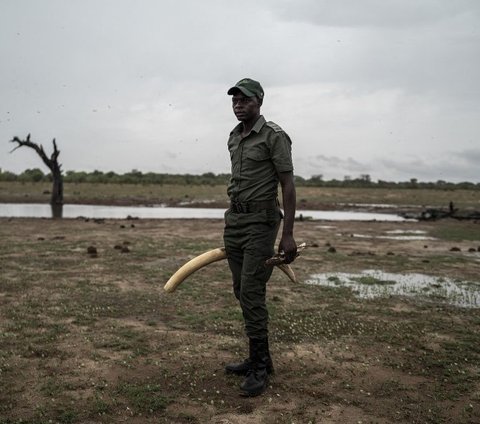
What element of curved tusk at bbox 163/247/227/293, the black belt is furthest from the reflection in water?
the black belt

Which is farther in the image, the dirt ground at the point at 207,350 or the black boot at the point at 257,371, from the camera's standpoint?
the black boot at the point at 257,371

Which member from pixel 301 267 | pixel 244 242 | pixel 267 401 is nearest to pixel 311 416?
pixel 267 401

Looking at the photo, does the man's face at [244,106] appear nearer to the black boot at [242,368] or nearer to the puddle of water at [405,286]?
the black boot at [242,368]

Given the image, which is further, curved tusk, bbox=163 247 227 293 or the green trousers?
curved tusk, bbox=163 247 227 293

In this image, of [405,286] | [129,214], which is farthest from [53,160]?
[405,286]

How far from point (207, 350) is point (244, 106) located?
3075 mm

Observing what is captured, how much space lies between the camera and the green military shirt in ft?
16.4

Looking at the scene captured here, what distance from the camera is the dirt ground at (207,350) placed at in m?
4.62

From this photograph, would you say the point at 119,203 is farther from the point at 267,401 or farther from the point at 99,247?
the point at 267,401

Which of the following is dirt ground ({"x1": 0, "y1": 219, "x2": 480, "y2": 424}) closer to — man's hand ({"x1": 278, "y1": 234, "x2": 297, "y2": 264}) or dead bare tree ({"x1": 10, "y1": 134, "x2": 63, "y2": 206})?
man's hand ({"x1": 278, "y1": 234, "x2": 297, "y2": 264})

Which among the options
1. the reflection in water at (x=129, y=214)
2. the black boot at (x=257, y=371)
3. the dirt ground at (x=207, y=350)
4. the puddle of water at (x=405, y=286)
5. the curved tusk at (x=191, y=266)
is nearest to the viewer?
the dirt ground at (x=207, y=350)

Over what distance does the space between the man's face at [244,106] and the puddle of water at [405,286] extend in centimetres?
546

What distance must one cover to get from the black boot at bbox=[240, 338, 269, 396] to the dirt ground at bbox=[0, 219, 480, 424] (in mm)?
86

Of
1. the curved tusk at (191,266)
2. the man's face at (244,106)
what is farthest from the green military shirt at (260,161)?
the curved tusk at (191,266)
